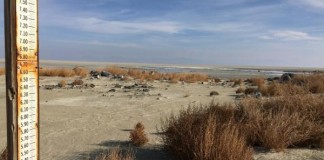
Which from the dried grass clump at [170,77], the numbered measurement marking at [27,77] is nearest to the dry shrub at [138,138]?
the numbered measurement marking at [27,77]

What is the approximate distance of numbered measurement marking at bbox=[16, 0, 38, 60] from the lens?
3.25 meters

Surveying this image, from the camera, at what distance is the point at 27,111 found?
344cm

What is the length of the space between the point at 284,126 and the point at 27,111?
20.3 feet

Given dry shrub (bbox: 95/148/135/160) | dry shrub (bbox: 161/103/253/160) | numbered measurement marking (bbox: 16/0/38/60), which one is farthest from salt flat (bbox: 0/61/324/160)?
numbered measurement marking (bbox: 16/0/38/60)

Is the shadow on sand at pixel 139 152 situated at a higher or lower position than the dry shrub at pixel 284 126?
lower

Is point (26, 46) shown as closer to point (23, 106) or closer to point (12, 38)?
point (12, 38)

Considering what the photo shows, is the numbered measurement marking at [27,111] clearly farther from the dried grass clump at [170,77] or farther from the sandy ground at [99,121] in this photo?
the dried grass clump at [170,77]

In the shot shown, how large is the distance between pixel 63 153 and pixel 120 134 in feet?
8.07

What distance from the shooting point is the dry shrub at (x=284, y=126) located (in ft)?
28.2

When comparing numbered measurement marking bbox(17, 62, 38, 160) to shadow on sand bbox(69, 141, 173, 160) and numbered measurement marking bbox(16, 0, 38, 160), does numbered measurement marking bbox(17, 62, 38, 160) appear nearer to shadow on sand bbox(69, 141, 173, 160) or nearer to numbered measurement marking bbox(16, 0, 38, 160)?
numbered measurement marking bbox(16, 0, 38, 160)

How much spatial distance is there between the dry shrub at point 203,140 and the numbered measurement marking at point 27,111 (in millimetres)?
3924

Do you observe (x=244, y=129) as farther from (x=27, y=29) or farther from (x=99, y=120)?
(x=27, y=29)

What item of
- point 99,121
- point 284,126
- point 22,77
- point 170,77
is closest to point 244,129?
point 284,126

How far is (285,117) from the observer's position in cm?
890
